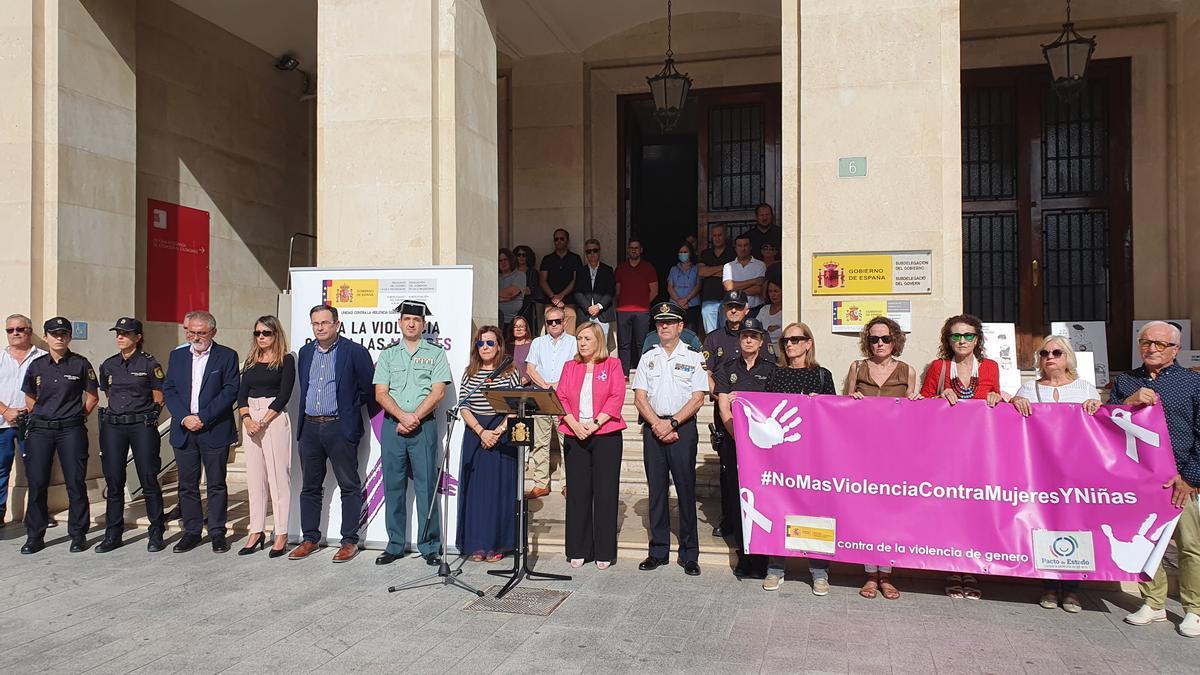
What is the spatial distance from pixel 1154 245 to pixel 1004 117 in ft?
8.47

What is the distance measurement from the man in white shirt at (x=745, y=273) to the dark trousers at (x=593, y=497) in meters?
4.86

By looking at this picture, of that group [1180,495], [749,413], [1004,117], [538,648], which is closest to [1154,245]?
[1004,117]

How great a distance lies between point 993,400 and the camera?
5.46m

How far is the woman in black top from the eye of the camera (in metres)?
6.96

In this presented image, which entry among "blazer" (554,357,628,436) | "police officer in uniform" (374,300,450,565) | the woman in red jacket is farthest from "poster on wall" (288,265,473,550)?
the woman in red jacket

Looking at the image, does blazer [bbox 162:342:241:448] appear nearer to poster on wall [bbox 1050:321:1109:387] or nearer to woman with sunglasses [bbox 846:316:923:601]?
woman with sunglasses [bbox 846:316:923:601]

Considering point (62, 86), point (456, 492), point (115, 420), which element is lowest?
point (456, 492)

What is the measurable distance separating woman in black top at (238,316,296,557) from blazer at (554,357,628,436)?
232cm

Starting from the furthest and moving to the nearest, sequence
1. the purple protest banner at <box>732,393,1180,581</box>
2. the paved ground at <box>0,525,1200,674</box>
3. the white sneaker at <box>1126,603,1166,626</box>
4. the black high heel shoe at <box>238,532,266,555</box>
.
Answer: the black high heel shoe at <box>238,532,266,555</box> < the purple protest banner at <box>732,393,1180,581</box> < the white sneaker at <box>1126,603,1166,626</box> < the paved ground at <box>0,525,1200,674</box>

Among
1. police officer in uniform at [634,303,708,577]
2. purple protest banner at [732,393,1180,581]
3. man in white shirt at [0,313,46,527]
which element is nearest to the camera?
purple protest banner at [732,393,1180,581]

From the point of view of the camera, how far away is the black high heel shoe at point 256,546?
6.94 metres

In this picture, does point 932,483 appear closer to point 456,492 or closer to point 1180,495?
point 1180,495

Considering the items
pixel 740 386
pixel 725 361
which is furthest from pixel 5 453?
pixel 740 386

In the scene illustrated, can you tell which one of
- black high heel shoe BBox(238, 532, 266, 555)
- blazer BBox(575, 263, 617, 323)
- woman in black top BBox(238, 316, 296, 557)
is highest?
blazer BBox(575, 263, 617, 323)
